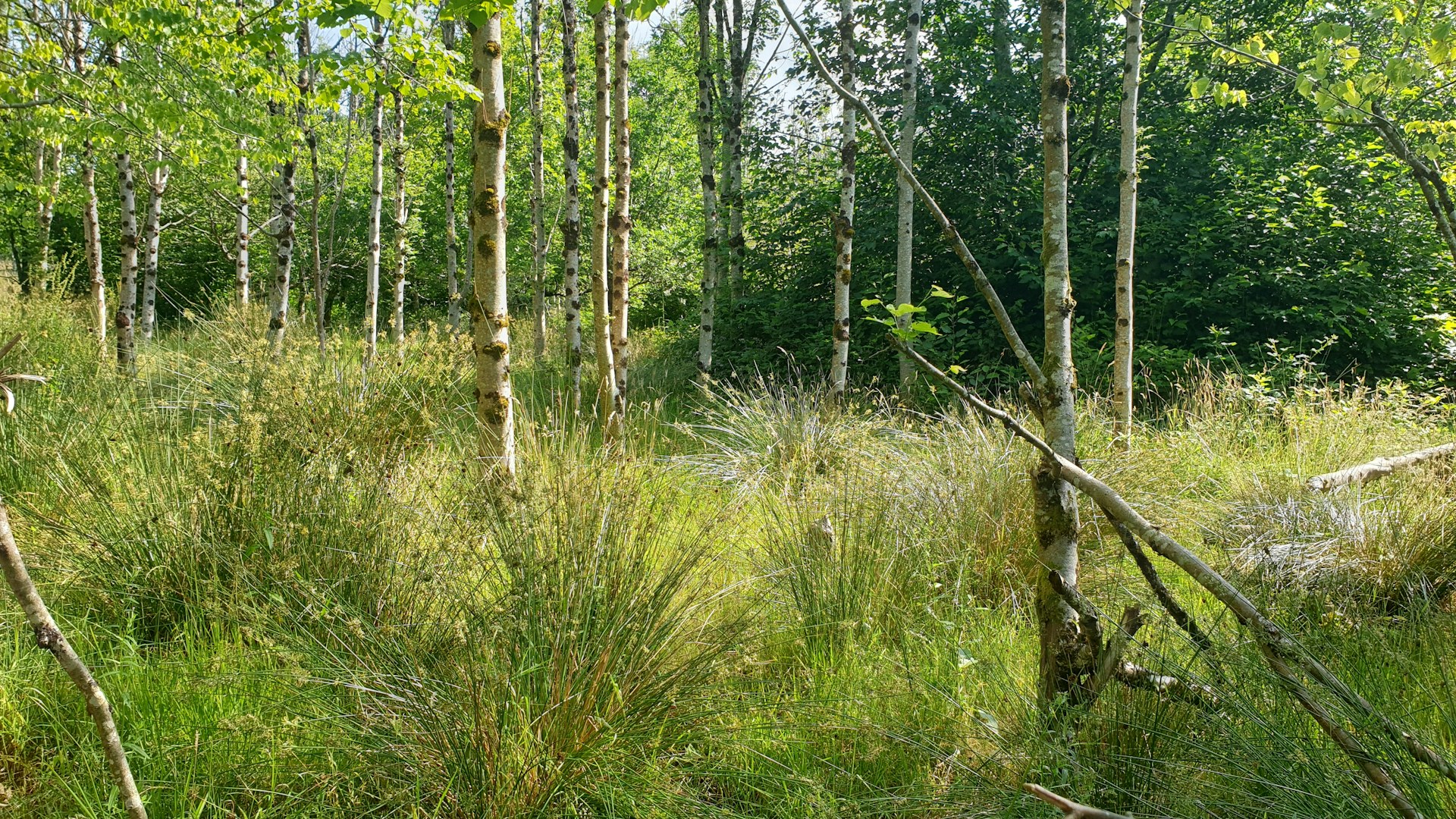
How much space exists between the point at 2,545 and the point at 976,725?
2.21 metres

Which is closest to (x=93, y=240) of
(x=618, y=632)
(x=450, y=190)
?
(x=450, y=190)

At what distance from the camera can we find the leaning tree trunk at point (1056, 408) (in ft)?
6.84

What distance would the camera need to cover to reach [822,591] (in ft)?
10.6

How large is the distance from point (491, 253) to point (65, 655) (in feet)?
9.87

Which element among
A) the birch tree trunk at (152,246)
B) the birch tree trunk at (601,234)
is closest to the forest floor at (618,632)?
the birch tree trunk at (601,234)

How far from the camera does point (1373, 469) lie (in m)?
4.80

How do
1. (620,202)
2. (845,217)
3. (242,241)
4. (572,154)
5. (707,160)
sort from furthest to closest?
(707,160)
(242,241)
(572,154)
(845,217)
(620,202)

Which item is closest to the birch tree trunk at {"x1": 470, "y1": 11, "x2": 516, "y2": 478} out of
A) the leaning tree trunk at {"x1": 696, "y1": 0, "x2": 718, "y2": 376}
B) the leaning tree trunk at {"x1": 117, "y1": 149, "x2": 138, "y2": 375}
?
the leaning tree trunk at {"x1": 117, "y1": 149, "x2": 138, "y2": 375}

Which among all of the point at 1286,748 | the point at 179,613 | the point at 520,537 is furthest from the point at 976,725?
the point at 179,613

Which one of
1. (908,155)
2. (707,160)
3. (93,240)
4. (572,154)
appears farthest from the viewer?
(707,160)

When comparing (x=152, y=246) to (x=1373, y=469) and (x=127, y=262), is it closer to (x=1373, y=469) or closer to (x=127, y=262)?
(x=127, y=262)

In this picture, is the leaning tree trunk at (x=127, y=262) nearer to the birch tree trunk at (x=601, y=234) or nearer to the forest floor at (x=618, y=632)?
the forest floor at (x=618, y=632)

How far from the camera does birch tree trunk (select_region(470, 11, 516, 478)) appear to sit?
12.6ft

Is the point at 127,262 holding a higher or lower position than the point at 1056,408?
higher
